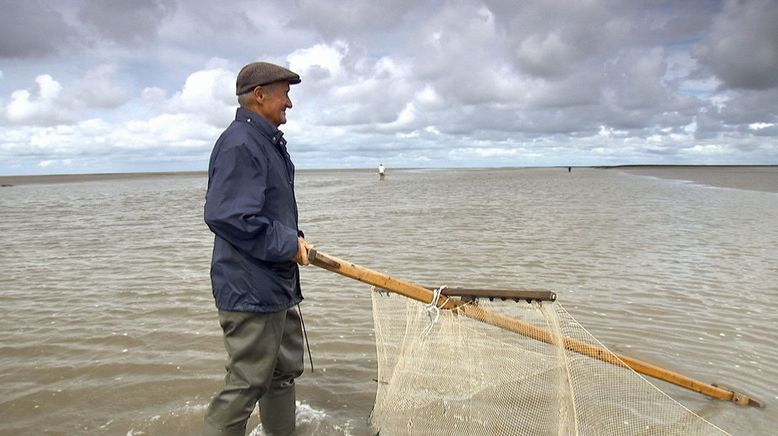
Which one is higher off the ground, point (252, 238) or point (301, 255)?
point (252, 238)

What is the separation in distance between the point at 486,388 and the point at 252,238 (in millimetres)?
2190

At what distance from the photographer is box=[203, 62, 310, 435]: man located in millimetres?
2736

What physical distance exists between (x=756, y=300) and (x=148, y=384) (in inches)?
291

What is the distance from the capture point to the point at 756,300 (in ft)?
22.2

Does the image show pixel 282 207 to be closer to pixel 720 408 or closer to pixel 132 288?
pixel 720 408

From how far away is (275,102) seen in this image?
3.07 meters

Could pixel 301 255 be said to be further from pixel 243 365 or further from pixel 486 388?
pixel 486 388

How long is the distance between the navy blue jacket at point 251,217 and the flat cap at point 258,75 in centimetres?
15

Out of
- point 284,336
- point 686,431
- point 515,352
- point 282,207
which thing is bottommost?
point 686,431

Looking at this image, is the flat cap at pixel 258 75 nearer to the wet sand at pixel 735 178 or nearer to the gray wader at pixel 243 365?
the gray wader at pixel 243 365

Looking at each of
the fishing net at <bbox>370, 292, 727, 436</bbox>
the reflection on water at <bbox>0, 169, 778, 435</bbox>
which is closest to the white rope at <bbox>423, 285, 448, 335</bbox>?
the fishing net at <bbox>370, 292, 727, 436</bbox>

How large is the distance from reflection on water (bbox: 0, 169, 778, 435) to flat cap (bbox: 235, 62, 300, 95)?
2579 millimetres

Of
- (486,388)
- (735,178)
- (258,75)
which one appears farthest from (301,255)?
(735,178)

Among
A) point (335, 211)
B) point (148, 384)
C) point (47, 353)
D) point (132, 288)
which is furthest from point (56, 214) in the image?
point (148, 384)
